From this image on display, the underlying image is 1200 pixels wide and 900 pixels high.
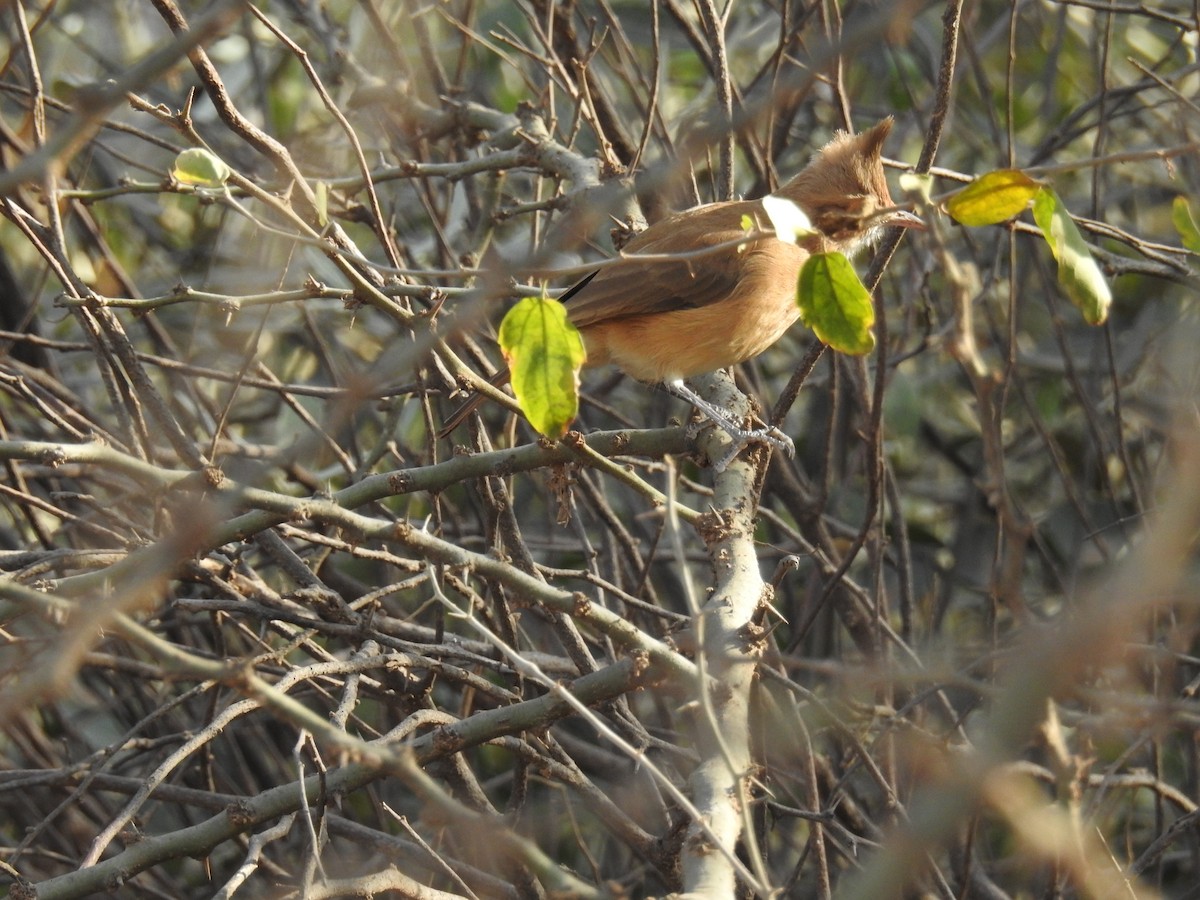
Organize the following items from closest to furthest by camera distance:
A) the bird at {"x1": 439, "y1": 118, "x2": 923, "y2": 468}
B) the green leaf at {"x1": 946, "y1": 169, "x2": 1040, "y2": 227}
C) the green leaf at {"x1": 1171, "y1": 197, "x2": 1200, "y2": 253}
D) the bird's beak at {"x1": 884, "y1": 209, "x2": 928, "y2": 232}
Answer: the green leaf at {"x1": 946, "y1": 169, "x2": 1040, "y2": 227} < the green leaf at {"x1": 1171, "y1": 197, "x2": 1200, "y2": 253} < the bird's beak at {"x1": 884, "y1": 209, "x2": 928, "y2": 232} < the bird at {"x1": 439, "y1": 118, "x2": 923, "y2": 468}

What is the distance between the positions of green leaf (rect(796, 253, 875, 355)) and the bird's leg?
102 cm

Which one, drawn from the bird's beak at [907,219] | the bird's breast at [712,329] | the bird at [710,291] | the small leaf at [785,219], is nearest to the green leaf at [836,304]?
the small leaf at [785,219]

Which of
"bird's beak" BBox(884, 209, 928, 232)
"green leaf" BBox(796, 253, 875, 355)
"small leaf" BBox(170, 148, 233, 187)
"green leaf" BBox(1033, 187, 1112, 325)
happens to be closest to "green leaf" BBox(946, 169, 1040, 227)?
"green leaf" BBox(1033, 187, 1112, 325)

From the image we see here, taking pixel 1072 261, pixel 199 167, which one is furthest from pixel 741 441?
pixel 199 167

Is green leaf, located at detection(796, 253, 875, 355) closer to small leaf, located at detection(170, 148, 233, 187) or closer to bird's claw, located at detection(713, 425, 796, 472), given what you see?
bird's claw, located at detection(713, 425, 796, 472)

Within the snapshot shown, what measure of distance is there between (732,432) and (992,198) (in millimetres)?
1375

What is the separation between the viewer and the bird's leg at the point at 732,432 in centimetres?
327

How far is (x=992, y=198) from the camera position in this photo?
2.13 meters

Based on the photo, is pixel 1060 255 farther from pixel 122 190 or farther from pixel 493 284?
pixel 122 190

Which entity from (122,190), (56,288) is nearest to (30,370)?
(122,190)

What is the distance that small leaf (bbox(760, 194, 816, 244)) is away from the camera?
2141 millimetres

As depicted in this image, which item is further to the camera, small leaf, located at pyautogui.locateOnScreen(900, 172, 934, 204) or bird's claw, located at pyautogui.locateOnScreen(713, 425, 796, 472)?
bird's claw, located at pyautogui.locateOnScreen(713, 425, 796, 472)

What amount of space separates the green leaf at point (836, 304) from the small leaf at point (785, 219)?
8cm

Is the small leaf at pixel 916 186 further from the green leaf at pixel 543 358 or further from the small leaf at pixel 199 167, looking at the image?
the small leaf at pixel 199 167
